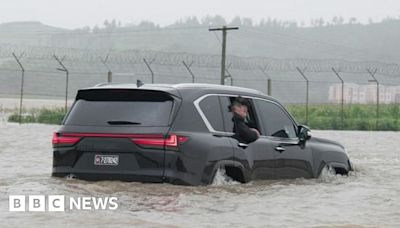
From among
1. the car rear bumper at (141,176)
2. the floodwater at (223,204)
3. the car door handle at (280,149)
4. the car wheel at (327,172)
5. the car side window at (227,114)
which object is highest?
the car side window at (227,114)

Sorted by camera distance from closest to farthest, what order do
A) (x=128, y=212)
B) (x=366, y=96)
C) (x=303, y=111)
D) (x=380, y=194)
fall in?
1. (x=128, y=212)
2. (x=380, y=194)
3. (x=303, y=111)
4. (x=366, y=96)

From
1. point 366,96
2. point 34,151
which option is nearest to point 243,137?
point 34,151

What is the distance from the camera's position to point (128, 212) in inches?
350

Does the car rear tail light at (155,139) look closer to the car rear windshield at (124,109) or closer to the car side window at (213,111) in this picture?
the car rear windshield at (124,109)

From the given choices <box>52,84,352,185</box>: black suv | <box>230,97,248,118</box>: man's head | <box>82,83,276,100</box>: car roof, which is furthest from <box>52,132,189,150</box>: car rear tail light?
<box>230,97,248,118</box>: man's head

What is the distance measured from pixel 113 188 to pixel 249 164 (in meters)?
1.84

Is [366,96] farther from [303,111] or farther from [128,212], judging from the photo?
[128,212]

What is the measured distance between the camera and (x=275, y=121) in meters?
11.7

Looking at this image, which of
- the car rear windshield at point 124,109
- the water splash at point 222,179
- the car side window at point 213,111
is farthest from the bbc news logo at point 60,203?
the car side window at point 213,111

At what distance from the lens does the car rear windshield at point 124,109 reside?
996 cm

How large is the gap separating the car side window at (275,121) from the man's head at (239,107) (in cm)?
51

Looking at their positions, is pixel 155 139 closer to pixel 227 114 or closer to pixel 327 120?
pixel 227 114

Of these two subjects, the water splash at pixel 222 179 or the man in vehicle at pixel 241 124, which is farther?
the man in vehicle at pixel 241 124

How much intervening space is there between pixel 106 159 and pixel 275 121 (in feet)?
8.82
